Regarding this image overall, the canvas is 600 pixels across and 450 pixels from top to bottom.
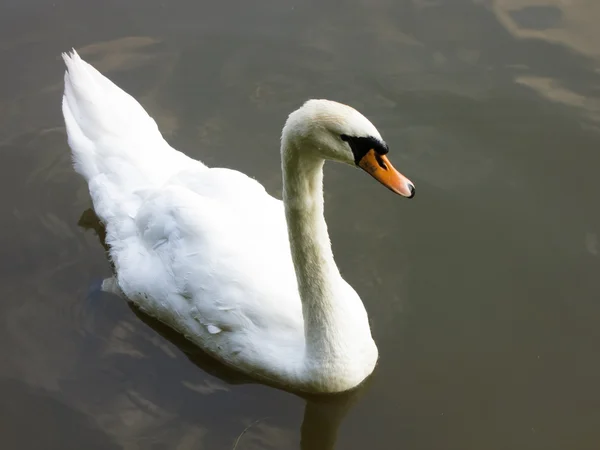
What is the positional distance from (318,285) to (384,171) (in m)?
1.03

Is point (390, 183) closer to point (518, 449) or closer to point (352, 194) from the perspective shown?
point (518, 449)

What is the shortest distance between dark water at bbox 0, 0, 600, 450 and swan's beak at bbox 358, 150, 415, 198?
181cm

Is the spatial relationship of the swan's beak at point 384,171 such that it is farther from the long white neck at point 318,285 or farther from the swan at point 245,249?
the long white neck at point 318,285

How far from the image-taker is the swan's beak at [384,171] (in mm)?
4254

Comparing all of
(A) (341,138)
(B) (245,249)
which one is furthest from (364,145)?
(B) (245,249)

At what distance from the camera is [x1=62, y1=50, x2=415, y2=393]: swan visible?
4.42 metres

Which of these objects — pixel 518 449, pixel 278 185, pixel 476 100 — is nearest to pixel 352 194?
pixel 278 185

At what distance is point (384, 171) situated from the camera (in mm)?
4309

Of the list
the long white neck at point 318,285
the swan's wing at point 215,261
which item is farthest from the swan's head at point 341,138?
the swan's wing at point 215,261

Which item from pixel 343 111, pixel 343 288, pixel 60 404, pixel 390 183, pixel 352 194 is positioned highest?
pixel 343 111

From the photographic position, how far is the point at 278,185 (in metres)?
7.20

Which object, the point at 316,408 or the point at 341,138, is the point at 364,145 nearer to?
the point at 341,138

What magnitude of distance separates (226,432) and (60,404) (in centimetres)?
124

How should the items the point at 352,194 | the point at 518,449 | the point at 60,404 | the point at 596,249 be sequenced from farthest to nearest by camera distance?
the point at 352,194
the point at 596,249
the point at 60,404
the point at 518,449
